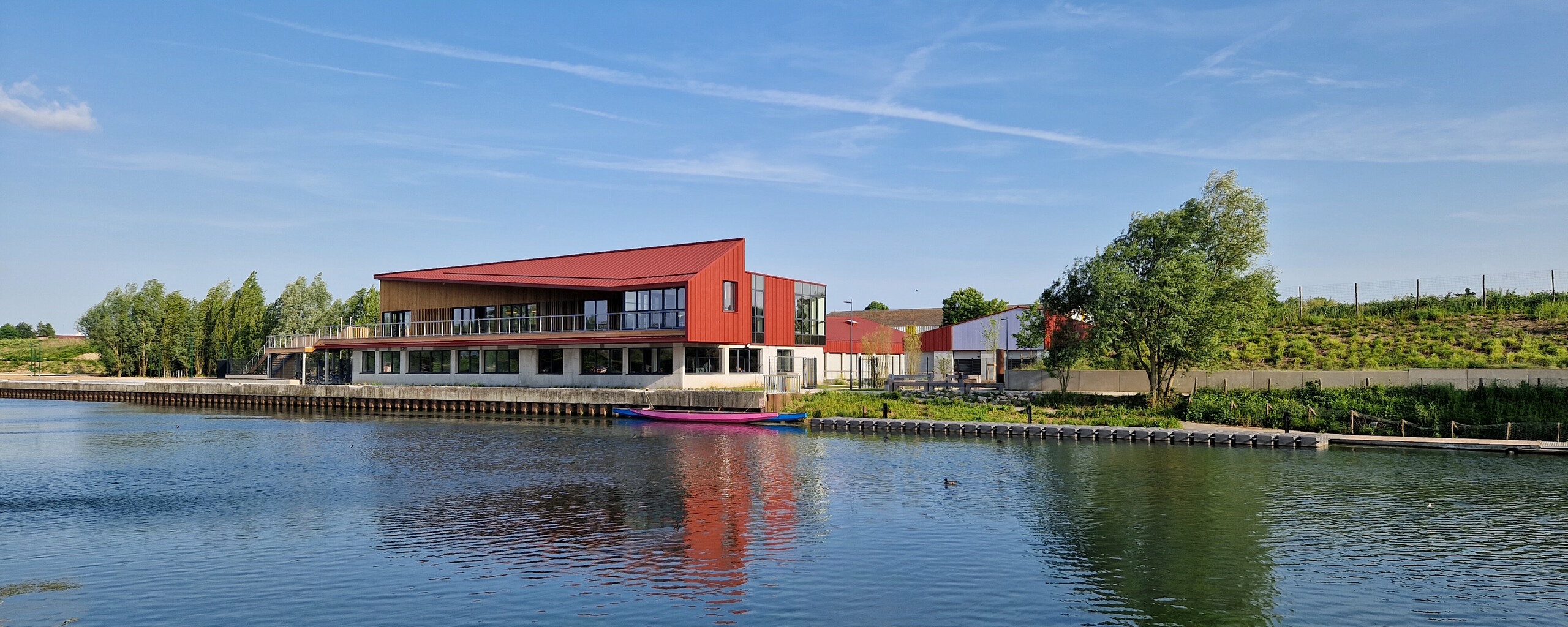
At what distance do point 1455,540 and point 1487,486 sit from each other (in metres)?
8.95

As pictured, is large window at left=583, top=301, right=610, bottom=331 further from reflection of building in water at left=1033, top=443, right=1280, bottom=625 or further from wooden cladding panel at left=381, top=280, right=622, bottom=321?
reflection of building in water at left=1033, top=443, right=1280, bottom=625

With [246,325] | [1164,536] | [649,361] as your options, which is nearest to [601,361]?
[649,361]

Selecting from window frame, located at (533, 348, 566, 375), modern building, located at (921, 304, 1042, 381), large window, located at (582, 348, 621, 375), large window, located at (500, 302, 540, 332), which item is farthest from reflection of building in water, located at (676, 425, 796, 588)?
modern building, located at (921, 304, 1042, 381)

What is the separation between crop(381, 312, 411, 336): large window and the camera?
7200 centimetres

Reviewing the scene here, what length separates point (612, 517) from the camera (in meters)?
24.4

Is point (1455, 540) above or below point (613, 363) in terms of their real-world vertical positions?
below

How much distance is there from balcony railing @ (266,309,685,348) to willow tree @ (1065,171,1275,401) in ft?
82.0

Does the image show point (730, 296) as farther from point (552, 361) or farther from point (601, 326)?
point (552, 361)

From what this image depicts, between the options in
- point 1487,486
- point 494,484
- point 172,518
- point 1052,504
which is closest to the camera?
point 172,518

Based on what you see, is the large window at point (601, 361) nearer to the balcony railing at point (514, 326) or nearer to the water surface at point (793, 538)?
the balcony railing at point (514, 326)

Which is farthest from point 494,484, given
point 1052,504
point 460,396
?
point 460,396

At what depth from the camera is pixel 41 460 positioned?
36969 mm

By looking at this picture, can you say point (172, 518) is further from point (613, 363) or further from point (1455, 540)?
point (613, 363)

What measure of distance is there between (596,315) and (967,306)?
201 feet
